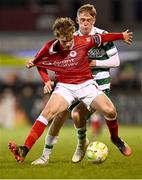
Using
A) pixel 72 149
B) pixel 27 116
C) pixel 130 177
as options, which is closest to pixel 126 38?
pixel 130 177

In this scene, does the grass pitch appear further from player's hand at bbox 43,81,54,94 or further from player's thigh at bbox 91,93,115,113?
player's hand at bbox 43,81,54,94

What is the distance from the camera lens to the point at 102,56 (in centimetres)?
1116

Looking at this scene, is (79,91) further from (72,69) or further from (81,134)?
(81,134)

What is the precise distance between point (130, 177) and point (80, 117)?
2082 mm

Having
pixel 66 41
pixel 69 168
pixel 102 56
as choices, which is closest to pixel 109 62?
pixel 102 56

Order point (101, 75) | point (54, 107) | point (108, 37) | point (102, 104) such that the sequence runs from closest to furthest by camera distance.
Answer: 1. point (54, 107)
2. point (102, 104)
3. point (108, 37)
4. point (101, 75)

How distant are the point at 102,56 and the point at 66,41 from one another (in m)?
Result: 0.95

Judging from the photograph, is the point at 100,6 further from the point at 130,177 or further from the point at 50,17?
the point at 130,177

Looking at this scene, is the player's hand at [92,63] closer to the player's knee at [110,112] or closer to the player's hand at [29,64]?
the player's knee at [110,112]

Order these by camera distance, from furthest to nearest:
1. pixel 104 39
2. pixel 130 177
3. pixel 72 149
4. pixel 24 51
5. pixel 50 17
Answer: pixel 50 17, pixel 24 51, pixel 72 149, pixel 104 39, pixel 130 177

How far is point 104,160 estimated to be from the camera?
10688mm

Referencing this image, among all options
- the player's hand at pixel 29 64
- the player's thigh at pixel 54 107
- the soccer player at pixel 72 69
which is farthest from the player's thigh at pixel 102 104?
the player's hand at pixel 29 64

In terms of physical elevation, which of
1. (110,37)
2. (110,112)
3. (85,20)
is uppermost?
(85,20)

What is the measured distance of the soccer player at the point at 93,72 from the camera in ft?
35.3
